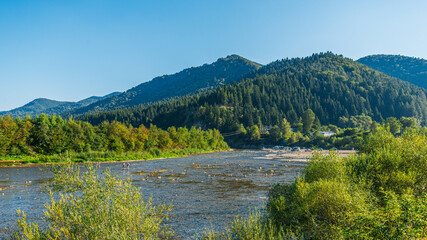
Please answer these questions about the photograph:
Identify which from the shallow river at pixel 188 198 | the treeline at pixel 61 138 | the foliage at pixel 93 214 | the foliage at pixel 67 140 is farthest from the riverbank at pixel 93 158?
the foliage at pixel 93 214

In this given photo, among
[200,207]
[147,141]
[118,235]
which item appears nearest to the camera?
[118,235]

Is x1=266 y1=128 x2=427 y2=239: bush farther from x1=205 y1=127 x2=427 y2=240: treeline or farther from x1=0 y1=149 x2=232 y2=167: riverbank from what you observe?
x1=0 y1=149 x2=232 y2=167: riverbank

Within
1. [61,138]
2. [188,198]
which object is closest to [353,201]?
[188,198]

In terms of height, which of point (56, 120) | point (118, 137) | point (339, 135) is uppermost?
point (56, 120)

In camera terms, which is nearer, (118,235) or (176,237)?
(118,235)

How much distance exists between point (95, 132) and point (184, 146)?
51.9m

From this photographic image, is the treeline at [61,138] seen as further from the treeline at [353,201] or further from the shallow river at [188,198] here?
the treeline at [353,201]

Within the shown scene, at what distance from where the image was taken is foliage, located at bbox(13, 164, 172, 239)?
10516 mm

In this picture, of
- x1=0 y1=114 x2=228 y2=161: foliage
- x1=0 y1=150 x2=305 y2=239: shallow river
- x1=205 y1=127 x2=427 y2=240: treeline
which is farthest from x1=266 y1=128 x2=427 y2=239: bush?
x1=0 y1=114 x2=228 y2=161: foliage

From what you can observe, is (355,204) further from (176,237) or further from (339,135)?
(339,135)

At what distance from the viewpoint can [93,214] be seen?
11398 millimetres

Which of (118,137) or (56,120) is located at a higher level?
(56,120)

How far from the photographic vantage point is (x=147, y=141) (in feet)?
368

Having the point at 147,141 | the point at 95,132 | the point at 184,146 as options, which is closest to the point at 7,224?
the point at 95,132
